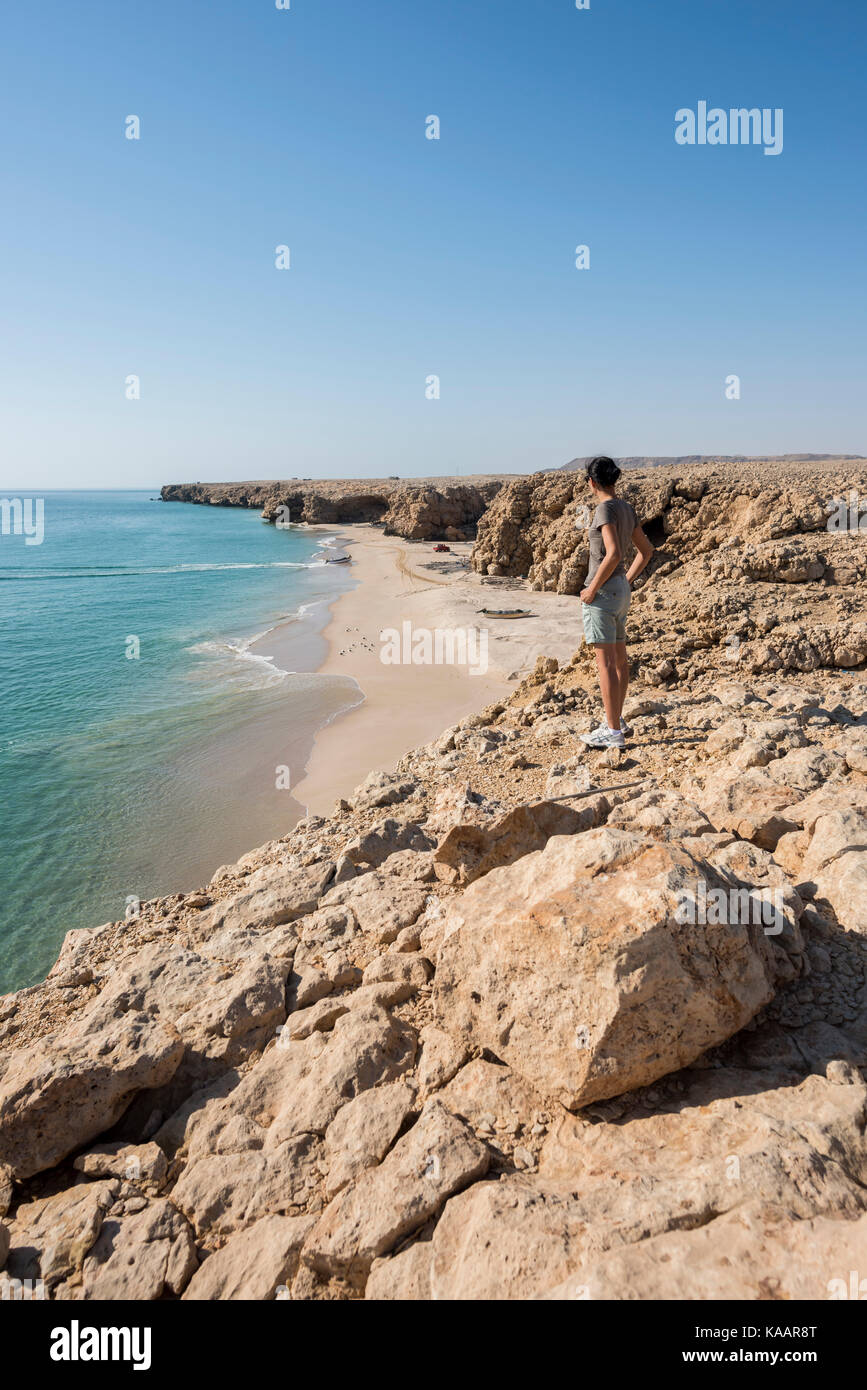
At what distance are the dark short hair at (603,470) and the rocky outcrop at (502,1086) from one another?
2577 millimetres

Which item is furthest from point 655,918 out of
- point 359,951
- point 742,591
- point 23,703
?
point 23,703

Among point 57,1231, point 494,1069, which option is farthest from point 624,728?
point 57,1231

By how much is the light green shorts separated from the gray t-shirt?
137mm

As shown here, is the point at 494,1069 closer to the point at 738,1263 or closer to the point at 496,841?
the point at 738,1263

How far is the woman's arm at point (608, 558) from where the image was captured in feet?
17.4

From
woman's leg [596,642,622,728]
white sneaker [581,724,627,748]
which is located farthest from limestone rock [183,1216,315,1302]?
woman's leg [596,642,622,728]

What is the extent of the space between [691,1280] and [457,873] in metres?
2.48

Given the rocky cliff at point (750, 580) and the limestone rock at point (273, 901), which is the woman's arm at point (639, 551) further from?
the limestone rock at point (273, 901)

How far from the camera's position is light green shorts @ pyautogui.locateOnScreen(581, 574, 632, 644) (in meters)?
5.59

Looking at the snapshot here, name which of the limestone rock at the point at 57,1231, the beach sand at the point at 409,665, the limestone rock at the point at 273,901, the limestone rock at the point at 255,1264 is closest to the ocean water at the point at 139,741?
the beach sand at the point at 409,665

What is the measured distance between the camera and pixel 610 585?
222 inches

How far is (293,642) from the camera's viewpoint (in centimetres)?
2236

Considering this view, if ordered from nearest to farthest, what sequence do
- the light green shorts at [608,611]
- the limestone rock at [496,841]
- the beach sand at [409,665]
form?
the limestone rock at [496,841] → the light green shorts at [608,611] → the beach sand at [409,665]

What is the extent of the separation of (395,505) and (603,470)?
5513 centimetres
